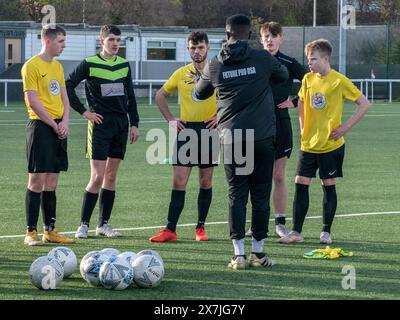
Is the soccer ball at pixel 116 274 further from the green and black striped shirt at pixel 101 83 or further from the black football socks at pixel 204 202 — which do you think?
the green and black striped shirt at pixel 101 83

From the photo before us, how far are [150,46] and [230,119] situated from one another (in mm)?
45047

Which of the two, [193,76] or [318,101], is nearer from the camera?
[318,101]

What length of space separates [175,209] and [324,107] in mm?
1895

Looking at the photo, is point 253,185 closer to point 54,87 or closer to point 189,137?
point 189,137

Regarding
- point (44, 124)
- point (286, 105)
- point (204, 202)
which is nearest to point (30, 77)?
point (44, 124)

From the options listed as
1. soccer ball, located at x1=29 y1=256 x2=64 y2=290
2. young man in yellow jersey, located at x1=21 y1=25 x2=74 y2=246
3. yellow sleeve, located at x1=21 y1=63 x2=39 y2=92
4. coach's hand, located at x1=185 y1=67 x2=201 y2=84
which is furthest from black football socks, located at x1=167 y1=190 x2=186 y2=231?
soccer ball, located at x1=29 y1=256 x2=64 y2=290

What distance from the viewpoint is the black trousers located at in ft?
29.1

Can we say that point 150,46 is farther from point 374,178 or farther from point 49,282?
point 49,282

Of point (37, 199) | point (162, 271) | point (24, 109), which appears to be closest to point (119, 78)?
A: point (37, 199)

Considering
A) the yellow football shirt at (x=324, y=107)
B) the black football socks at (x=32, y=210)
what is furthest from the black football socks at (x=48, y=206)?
the yellow football shirt at (x=324, y=107)

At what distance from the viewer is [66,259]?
8.36m

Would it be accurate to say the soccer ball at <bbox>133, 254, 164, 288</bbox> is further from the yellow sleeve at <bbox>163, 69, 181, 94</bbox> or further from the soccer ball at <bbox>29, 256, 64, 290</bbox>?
the yellow sleeve at <bbox>163, 69, 181, 94</bbox>

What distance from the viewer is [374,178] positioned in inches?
643

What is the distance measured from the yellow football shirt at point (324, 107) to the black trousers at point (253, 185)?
148 cm
